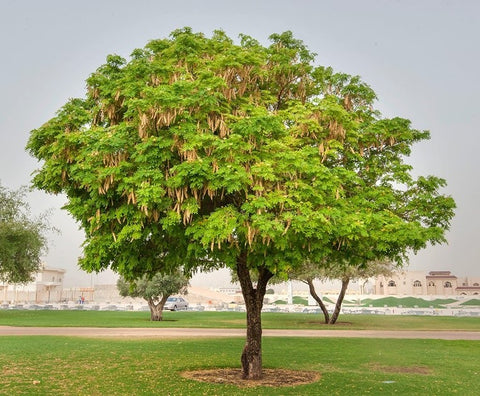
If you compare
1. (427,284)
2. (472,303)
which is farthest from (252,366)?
(427,284)

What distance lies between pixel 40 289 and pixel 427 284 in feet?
379

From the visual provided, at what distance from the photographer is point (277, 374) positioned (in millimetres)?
18734

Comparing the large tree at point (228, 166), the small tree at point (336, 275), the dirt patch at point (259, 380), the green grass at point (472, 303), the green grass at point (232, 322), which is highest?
the large tree at point (228, 166)

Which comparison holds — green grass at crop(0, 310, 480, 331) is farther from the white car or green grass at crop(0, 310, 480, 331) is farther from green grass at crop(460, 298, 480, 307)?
green grass at crop(460, 298, 480, 307)

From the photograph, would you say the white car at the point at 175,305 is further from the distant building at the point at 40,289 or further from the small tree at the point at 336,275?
the distant building at the point at 40,289

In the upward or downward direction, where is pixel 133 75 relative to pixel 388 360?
upward

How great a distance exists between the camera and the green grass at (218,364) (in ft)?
51.4

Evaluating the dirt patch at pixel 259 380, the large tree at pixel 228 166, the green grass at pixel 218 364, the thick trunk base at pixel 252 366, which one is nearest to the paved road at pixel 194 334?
the green grass at pixel 218 364

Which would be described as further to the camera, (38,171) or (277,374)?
(277,374)

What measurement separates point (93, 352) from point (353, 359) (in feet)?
42.2

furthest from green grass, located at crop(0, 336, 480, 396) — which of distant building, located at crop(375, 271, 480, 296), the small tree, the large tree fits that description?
distant building, located at crop(375, 271, 480, 296)

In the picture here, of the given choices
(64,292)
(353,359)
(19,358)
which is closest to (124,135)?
(19,358)

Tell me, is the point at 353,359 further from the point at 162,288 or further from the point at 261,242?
the point at 162,288

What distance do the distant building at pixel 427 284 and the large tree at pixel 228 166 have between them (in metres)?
137
